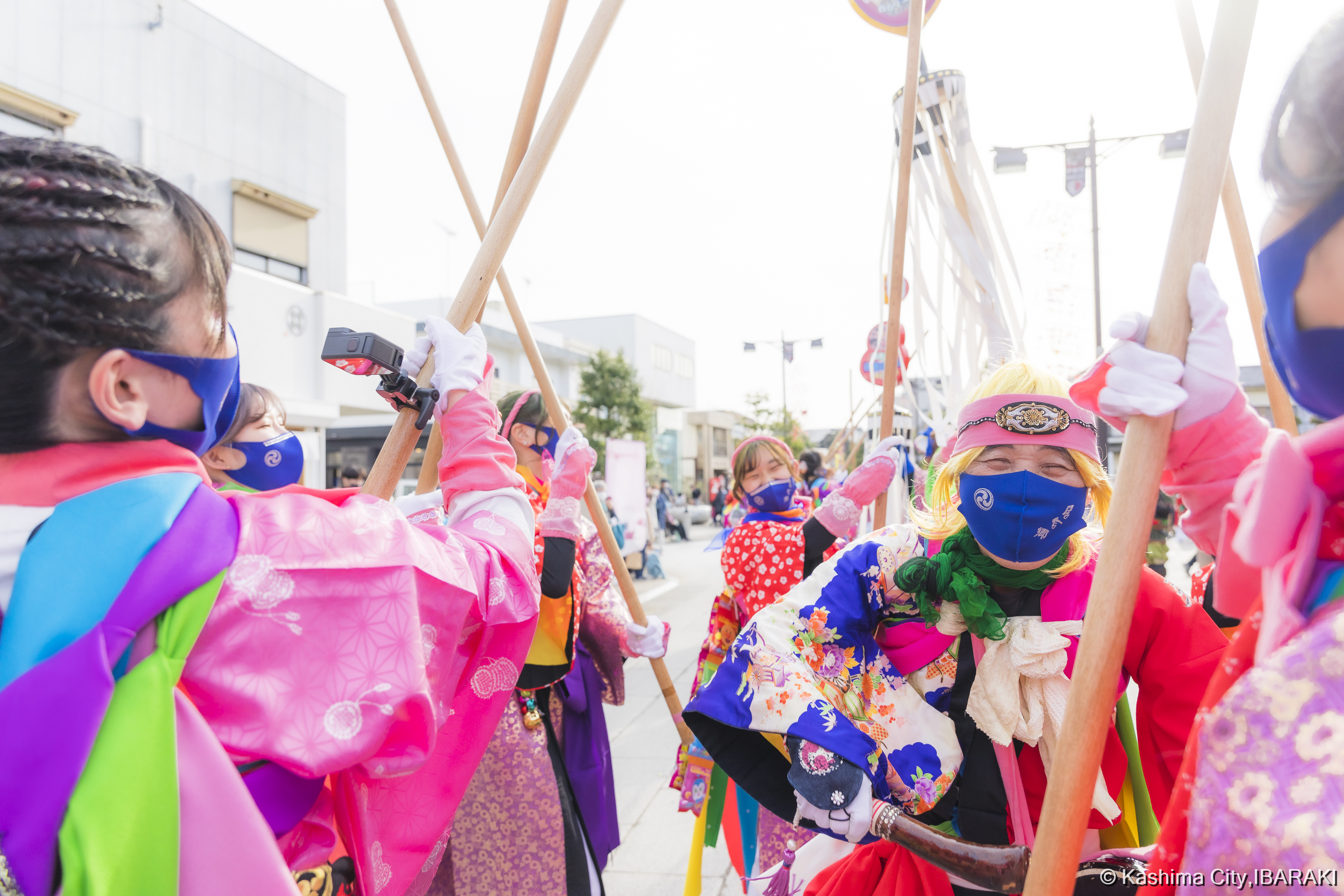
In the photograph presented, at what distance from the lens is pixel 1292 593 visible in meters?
0.63

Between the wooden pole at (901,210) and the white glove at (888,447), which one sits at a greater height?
the wooden pole at (901,210)

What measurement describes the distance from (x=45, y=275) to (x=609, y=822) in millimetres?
2350

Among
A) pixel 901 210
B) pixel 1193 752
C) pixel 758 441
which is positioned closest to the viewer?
pixel 1193 752

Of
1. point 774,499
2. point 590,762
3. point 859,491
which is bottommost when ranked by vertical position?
point 590,762

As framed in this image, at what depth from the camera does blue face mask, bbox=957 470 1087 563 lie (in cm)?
149

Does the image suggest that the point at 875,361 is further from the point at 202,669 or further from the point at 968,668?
the point at 202,669

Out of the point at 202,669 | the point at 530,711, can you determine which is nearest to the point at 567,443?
the point at 530,711

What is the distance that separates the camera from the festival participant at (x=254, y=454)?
6.82 ft

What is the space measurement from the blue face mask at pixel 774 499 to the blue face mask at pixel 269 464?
2114mm

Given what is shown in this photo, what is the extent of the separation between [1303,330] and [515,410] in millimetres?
2365

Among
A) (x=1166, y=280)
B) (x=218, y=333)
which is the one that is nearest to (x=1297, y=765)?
(x=1166, y=280)

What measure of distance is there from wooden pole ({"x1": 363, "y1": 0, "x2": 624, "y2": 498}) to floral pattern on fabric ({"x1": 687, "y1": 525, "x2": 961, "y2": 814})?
78 cm

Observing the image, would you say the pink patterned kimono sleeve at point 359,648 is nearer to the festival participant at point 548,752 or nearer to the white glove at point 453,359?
the white glove at point 453,359

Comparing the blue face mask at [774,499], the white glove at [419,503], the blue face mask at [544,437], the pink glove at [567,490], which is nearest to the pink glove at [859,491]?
the blue face mask at [774,499]
